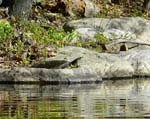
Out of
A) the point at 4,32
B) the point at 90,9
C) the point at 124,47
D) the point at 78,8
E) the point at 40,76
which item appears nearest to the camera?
the point at 40,76

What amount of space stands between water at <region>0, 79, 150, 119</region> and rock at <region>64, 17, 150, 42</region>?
635 centimetres

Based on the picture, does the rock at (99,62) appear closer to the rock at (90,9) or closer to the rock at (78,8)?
the rock at (78,8)

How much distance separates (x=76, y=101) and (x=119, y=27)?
41.2 ft

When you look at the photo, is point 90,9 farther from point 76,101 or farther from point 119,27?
point 76,101

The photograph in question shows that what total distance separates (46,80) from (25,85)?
878mm

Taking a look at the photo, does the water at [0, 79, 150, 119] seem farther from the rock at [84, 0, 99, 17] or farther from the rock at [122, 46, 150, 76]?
the rock at [84, 0, 99, 17]

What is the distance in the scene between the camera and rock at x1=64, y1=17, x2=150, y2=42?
2208 centimetres

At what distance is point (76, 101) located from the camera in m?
11.0

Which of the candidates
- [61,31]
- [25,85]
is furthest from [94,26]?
[25,85]

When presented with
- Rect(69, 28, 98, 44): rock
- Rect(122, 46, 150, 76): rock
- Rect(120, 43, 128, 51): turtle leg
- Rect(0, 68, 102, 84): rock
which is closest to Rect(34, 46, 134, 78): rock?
Rect(122, 46, 150, 76): rock

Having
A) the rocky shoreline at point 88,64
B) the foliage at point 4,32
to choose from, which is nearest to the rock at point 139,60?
the rocky shoreline at point 88,64

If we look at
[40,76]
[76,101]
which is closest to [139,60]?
[40,76]

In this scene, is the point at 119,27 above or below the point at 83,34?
above

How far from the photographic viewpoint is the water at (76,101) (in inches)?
345
